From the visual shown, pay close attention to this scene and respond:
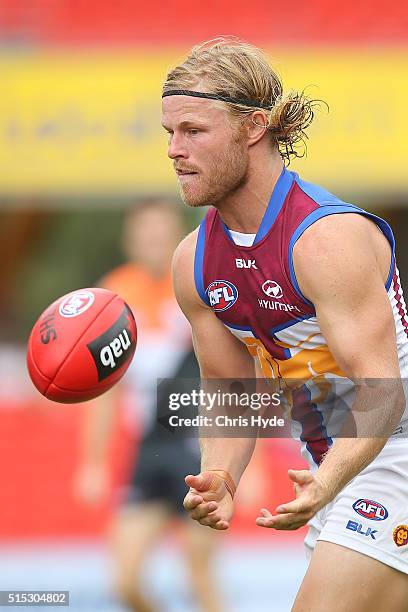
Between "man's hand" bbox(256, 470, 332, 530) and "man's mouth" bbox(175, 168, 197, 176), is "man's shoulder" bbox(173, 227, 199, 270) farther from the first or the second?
"man's hand" bbox(256, 470, 332, 530)

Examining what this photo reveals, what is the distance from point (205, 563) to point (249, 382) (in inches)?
107

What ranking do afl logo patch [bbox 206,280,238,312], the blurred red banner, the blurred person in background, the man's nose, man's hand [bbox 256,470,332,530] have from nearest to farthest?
man's hand [bbox 256,470,332,530] < the man's nose < afl logo patch [bbox 206,280,238,312] < the blurred person in background < the blurred red banner

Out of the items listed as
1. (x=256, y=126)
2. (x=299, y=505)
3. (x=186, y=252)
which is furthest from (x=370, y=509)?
(x=256, y=126)

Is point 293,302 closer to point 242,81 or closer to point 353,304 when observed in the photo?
point 353,304

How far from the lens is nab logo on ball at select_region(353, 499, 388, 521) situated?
3949 mm

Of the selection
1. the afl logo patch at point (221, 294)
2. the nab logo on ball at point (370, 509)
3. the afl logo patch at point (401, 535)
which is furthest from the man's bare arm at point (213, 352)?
the afl logo patch at point (401, 535)

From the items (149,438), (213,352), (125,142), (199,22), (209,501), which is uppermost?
(199,22)

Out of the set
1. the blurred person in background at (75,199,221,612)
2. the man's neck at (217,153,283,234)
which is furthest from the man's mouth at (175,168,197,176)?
the blurred person in background at (75,199,221,612)

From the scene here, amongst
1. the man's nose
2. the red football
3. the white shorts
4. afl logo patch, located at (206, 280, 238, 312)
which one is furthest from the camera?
the red football

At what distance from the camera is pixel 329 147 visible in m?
11.6

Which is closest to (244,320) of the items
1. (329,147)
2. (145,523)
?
(145,523)

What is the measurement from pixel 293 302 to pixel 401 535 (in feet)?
2.79

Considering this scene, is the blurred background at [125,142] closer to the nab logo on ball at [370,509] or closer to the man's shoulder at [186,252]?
the man's shoulder at [186,252]

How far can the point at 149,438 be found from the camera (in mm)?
7094
